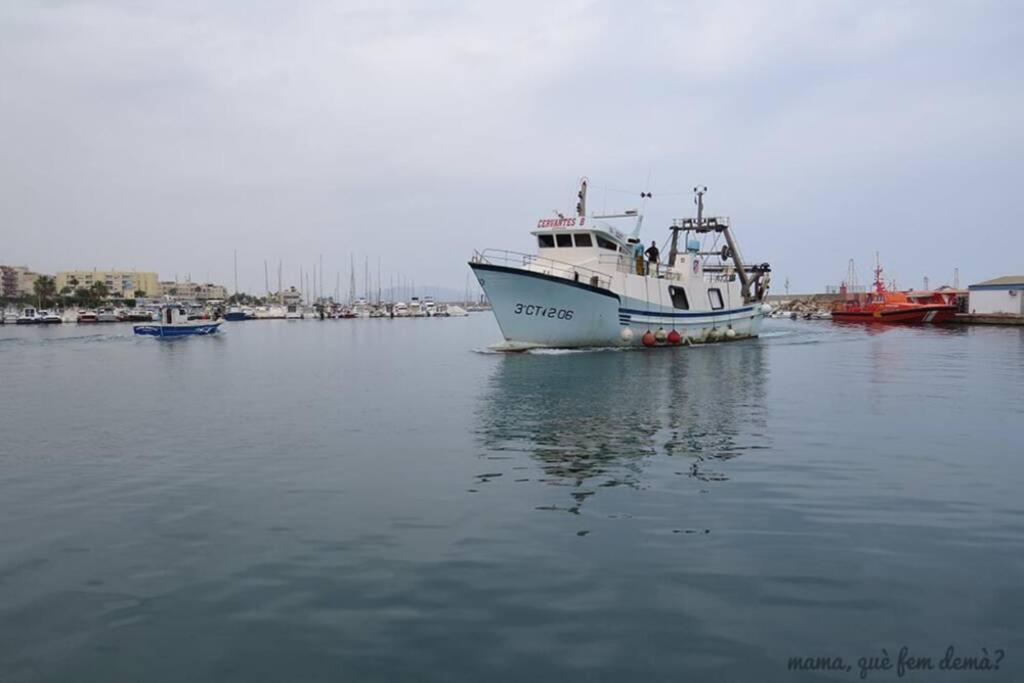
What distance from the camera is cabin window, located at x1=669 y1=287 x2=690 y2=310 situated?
43.9m

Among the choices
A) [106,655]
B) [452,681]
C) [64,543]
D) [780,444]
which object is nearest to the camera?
[452,681]

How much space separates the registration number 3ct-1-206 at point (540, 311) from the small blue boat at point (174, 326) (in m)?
46.7

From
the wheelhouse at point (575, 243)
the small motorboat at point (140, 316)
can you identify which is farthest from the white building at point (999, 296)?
the small motorboat at point (140, 316)

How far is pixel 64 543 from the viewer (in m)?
8.64

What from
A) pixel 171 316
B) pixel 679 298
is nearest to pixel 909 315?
pixel 679 298

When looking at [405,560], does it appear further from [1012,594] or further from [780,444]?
[780,444]

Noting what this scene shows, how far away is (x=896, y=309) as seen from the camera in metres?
82.9

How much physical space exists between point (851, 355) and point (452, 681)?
123ft

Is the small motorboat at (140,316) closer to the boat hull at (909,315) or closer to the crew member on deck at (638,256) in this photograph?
the crew member on deck at (638,256)

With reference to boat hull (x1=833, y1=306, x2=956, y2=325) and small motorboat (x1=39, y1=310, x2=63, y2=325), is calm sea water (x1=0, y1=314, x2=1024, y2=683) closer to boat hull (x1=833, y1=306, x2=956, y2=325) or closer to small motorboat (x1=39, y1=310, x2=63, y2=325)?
boat hull (x1=833, y1=306, x2=956, y2=325)

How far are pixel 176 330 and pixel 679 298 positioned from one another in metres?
50.8

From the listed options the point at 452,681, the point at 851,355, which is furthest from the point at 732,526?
the point at 851,355

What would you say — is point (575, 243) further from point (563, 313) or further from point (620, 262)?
point (563, 313)

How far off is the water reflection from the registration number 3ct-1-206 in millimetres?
5132
